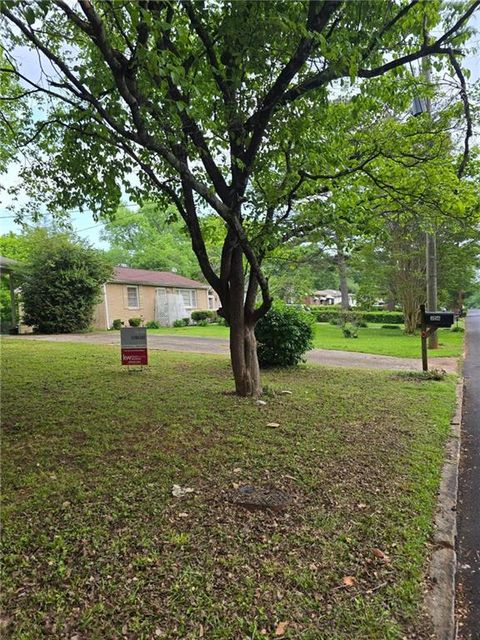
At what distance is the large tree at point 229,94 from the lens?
3.60m

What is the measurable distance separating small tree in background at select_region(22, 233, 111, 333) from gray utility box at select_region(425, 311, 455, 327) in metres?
15.6

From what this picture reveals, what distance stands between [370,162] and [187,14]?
2911 mm

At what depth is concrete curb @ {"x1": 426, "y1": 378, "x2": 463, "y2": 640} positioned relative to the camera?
6.63 feet

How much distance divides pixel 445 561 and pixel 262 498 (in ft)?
4.09

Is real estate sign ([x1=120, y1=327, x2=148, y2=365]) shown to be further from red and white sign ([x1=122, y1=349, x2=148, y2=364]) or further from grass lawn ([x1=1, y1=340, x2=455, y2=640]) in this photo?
grass lawn ([x1=1, y1=340, x2=455, y2=640])

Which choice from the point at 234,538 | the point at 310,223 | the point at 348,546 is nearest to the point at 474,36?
the point at 310,223

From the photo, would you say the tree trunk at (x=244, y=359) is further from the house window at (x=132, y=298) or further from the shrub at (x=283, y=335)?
the house window at (x=132, y=298)

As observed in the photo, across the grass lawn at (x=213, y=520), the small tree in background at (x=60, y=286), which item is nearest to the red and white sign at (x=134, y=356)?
the grass lawn at (x=213, y=520)

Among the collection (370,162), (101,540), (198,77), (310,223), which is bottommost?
(101,540)

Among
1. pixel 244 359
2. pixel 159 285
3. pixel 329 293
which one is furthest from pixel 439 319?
pixel 329 293

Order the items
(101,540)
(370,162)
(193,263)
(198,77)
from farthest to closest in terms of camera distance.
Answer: (193,263), (370,162), (198,77), (101,540)

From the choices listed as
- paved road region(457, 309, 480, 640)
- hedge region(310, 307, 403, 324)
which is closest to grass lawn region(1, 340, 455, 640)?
paved road region(457, 309, 480, 640)

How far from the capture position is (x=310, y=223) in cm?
573

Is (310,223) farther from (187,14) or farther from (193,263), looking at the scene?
(193,263)
